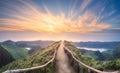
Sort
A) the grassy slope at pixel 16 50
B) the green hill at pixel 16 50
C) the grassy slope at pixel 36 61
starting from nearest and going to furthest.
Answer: the grassy slope at pixel 36 61
the green hill at pixel 16 50
the grassy slope at pixel 16 50

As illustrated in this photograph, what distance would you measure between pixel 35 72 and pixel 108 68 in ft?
4.25

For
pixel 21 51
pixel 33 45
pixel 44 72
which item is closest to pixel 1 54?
pixel 33 45

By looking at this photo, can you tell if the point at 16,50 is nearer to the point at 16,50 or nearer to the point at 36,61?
the point at 16,50

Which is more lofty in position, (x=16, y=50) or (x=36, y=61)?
(x=16, y=50)

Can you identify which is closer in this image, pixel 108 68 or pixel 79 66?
pixel 108 68

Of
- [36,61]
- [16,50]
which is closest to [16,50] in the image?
[16,50]

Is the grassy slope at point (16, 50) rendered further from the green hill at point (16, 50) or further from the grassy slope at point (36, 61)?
the grassy slope at point (36, 61)

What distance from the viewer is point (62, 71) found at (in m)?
6.89

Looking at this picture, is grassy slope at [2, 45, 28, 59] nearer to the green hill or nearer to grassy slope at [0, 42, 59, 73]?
the green hill

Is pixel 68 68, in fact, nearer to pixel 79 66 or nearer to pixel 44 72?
pixel 79 66

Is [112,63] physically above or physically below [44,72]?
above

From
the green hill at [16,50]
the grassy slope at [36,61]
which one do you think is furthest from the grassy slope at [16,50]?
the grassy slope at [36,61]

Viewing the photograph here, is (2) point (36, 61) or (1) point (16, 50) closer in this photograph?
(2) point (36, 61)

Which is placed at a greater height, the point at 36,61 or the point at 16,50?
the point at 16,50
